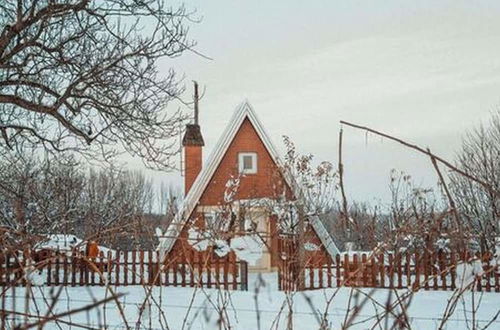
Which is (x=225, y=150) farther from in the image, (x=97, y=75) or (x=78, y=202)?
(x=78, y=202)

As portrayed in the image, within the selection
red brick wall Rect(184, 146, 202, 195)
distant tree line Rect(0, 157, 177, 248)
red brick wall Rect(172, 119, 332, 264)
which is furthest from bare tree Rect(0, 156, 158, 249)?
red brick wall Rect(172, 119, 332, 264)

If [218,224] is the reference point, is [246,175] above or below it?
above

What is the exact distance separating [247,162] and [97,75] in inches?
370

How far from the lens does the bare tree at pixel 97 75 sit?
967 cm

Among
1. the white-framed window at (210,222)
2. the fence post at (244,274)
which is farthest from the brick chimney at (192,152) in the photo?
the white-framed window at (210,222)

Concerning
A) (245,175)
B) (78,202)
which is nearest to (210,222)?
(245,175)

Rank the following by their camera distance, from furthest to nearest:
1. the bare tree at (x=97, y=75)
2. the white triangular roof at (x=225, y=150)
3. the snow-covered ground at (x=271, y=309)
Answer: the white triangular roof at (x=225, y=150), the bare tree at (x=97, y=75), the snow-covered ground at (x=271, y=309)

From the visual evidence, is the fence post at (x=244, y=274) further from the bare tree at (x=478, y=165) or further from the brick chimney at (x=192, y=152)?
the brick chimney at (x=192, y=152)

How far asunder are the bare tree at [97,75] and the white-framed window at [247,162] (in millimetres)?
8011

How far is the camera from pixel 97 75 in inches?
384

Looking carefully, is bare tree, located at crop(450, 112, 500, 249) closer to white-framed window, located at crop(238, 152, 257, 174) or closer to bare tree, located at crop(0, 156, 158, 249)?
white-framed window, located at crop(238, 152, 257, 174)

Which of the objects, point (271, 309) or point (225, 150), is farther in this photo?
point (225, 150)

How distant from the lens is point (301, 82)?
12875 mm

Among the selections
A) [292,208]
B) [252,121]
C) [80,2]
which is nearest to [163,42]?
[80,2]
